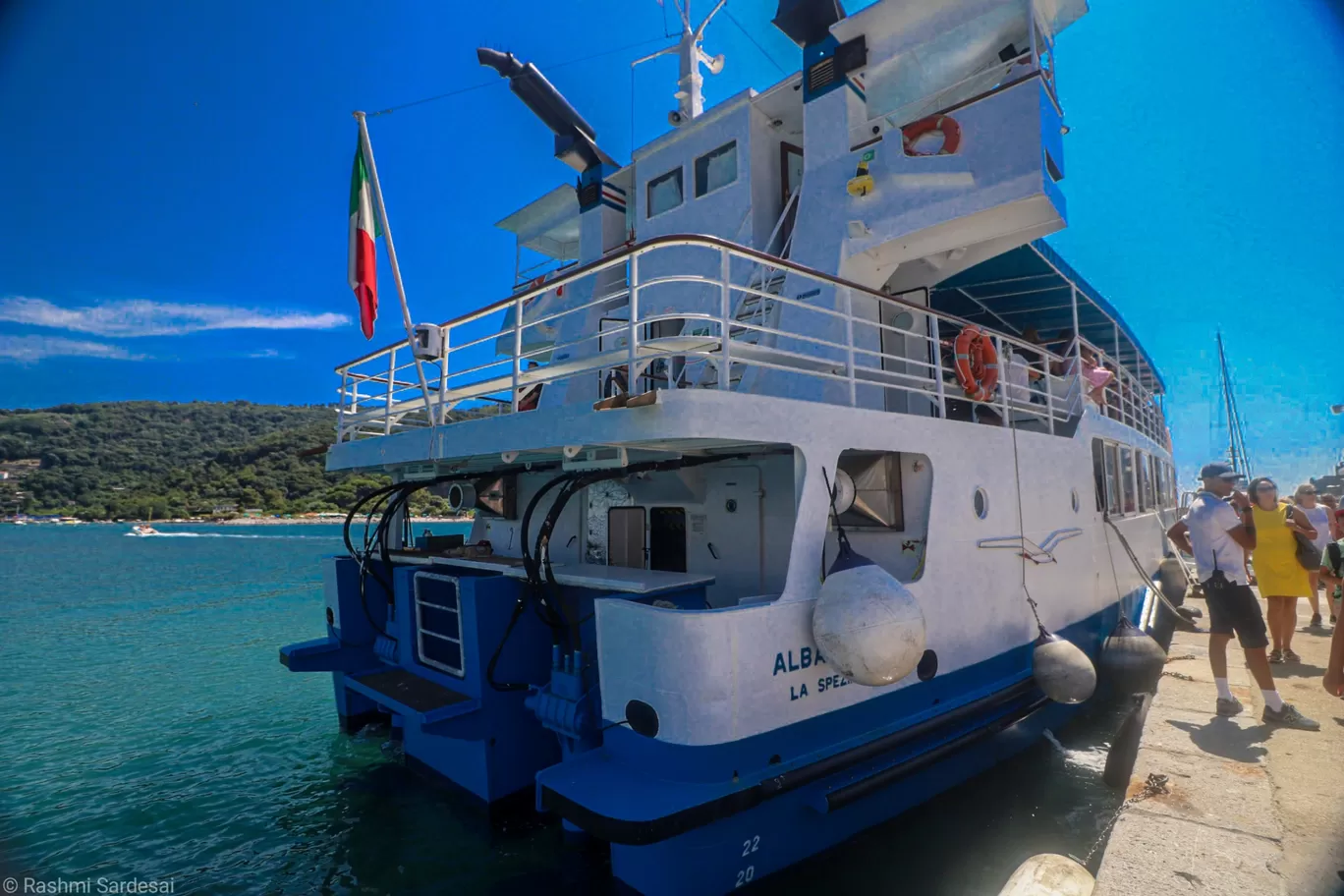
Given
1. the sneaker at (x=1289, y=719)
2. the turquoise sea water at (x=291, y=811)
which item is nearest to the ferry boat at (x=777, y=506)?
the turquoise sea water at (x=291, y=811)

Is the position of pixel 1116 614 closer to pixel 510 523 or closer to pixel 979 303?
pixel 979 303

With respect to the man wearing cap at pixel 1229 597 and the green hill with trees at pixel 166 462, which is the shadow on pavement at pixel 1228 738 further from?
the green hill with trees at pixel 166 462

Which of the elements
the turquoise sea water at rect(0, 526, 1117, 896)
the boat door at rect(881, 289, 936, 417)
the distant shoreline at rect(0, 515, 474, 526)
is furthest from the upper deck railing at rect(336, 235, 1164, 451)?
the distant shoreline at rect(0, 515, 474, 526)

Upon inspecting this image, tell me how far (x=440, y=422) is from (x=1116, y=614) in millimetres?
9375

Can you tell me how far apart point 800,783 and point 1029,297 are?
9.77 meters

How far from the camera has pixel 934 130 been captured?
6863mm

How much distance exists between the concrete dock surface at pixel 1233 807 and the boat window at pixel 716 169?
770 centimetres

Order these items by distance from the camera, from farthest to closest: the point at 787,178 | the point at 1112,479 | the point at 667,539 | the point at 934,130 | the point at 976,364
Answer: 1. the point at 1112,479
2. the point at 787,178
3. the point at 934,130
4. the point at 667,539
5. the point at 976,364

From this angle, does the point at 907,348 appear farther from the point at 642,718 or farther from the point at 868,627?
the point at 642,718

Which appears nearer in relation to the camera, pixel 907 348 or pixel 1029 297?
pixel 907 348

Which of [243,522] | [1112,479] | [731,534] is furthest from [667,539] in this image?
[243,522]

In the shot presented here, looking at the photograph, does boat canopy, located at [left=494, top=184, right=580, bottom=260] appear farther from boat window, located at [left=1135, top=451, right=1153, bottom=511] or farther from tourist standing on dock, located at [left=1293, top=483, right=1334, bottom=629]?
tourist standing on dock, located at [left=1293, top=483, right=1334, bottom=629]

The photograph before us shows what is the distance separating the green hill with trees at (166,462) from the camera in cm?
9581

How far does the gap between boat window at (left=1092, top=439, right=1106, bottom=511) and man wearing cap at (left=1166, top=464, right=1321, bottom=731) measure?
8.44 feet
